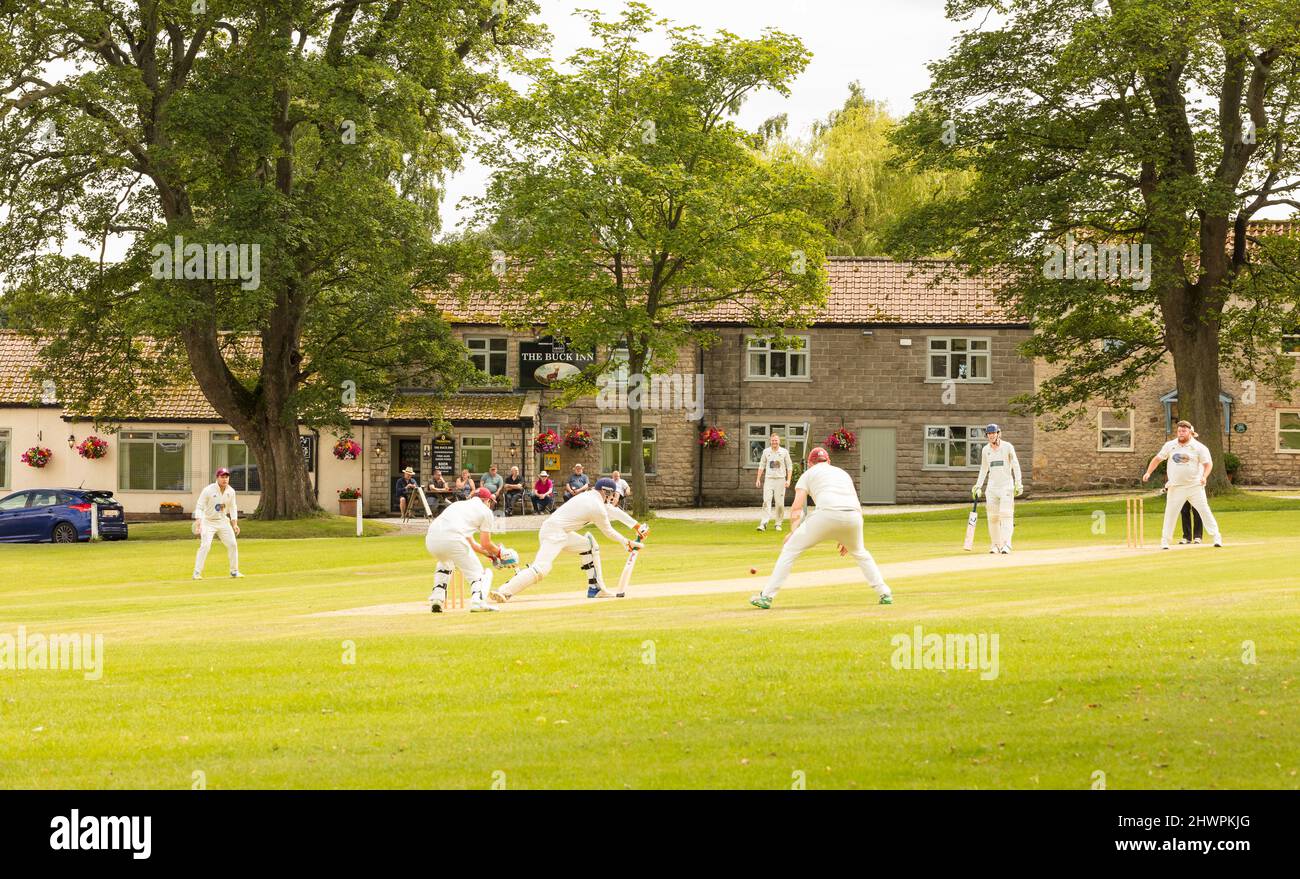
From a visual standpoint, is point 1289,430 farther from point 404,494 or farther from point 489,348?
point 404,494

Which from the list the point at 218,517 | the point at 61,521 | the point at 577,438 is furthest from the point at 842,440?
the point at 218,517

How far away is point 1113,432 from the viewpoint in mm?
52844

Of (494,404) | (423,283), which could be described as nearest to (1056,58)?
(423,283)

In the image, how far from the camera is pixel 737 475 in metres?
50.5

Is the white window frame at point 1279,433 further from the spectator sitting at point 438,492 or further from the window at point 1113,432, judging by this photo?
the spectator sitting at point 438,492

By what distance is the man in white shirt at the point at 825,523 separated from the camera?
15422mm

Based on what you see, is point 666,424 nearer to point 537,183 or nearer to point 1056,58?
point 537,183

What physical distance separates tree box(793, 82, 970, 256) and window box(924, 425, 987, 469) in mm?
9177

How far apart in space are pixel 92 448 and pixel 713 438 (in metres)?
21.5

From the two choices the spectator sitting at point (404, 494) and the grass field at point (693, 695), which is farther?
the spectator sitting at point (404, 494)

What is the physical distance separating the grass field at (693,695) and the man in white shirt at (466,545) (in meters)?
0.57

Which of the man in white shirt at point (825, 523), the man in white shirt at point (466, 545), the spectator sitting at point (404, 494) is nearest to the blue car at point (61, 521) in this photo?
the spectator sitting at point (404, 494)
